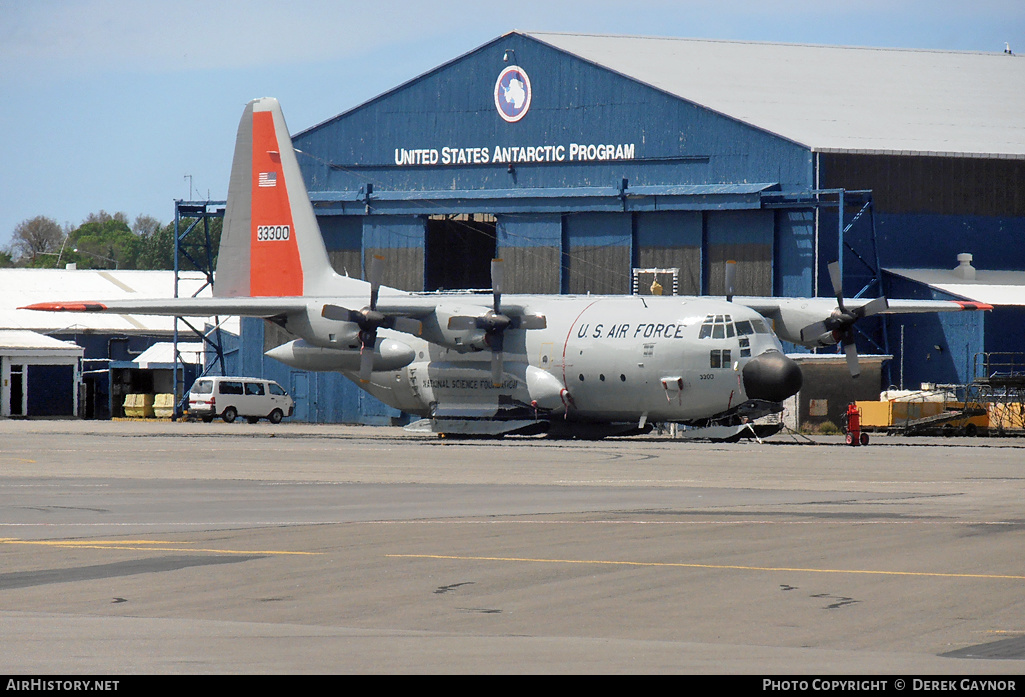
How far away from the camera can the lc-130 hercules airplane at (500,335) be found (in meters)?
38.1

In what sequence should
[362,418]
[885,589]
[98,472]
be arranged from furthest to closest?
[362,418] < [98,472] < [885,589]

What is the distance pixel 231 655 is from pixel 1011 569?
811cm

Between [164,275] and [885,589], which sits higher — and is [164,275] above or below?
above

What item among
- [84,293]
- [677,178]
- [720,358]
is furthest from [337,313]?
[84,293]

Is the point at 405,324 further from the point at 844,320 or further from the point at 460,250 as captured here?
the point at 460,250

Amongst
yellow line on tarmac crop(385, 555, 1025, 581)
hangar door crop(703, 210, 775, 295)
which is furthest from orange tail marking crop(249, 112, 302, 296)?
yellow line on tarmac crop(385, 555, 1025, 581)

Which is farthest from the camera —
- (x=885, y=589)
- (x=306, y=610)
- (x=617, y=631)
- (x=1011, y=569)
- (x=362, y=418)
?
(x=362, y=418)

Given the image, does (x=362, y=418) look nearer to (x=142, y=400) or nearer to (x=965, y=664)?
(x=142, y=400)

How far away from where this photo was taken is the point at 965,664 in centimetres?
852

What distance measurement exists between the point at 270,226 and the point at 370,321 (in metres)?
8.70

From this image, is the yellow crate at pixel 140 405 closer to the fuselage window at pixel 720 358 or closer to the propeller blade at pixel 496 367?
the propeller blade at pixel 496 367

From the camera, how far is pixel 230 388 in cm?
6106

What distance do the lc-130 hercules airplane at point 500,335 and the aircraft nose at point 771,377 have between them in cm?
4

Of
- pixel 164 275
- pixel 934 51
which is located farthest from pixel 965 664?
pixel 164 275
